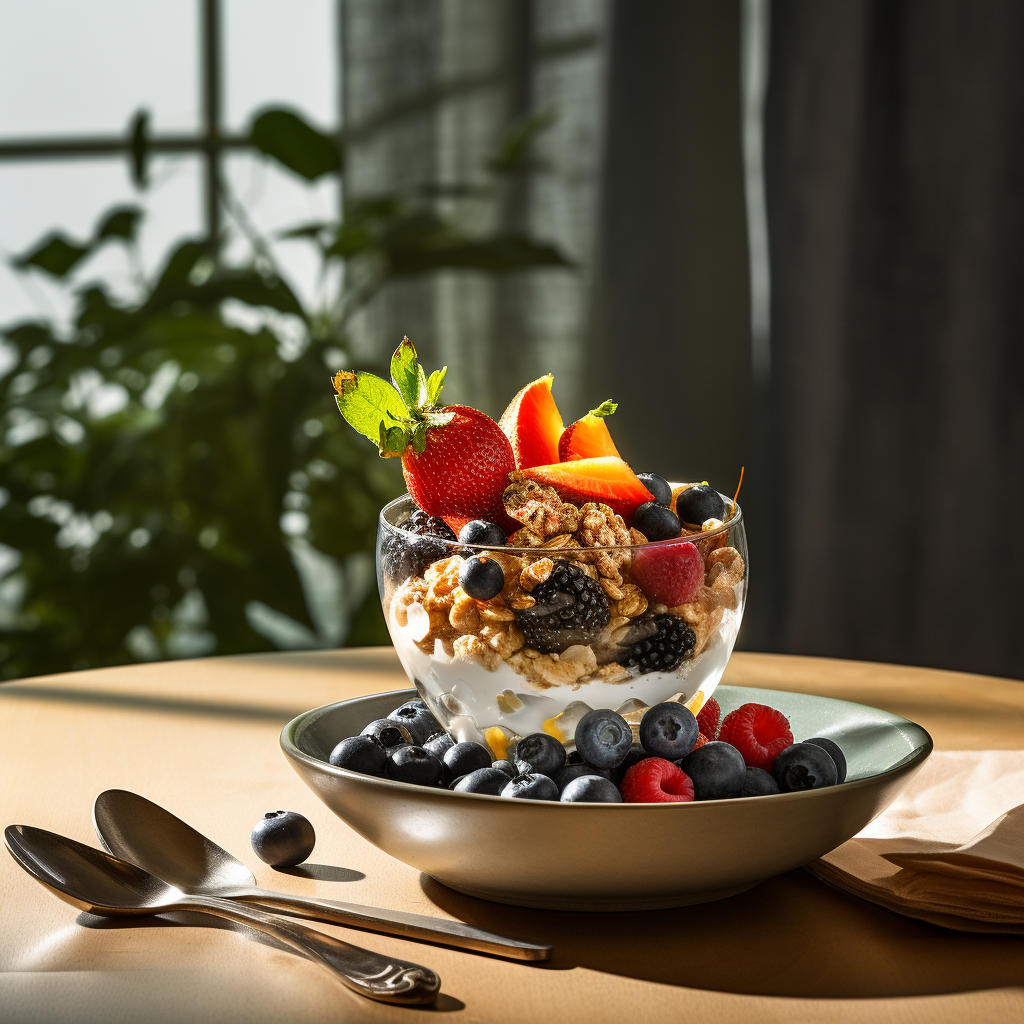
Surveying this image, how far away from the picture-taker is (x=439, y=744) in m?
0.66

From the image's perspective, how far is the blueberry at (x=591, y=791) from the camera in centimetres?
55

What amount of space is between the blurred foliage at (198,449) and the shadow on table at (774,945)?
1350 mm

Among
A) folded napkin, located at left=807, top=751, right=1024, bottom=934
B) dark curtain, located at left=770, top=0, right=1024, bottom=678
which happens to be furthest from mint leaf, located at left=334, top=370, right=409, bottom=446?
dark curtain, located at left=770, top=0, right=1024, bottom=678

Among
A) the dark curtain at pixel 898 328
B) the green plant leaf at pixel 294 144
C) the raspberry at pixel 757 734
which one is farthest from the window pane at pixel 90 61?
the raspberry at pixel 757 734

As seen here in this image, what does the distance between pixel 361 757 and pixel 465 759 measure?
52mm

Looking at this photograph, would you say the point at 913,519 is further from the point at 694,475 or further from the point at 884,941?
the point at 884,941

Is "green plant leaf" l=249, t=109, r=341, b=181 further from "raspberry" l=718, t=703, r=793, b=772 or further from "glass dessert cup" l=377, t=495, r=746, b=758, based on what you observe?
"raspberry" l=718, t=703, r=793, b=772

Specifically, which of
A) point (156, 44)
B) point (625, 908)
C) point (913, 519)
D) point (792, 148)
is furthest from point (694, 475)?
point (625, 908)

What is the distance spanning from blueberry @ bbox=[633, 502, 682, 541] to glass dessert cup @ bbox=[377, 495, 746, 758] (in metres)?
0.01

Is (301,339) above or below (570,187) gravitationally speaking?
below

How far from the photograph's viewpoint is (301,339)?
2.13 meters

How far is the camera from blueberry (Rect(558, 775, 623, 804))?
55 cm

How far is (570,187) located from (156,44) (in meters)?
0.89

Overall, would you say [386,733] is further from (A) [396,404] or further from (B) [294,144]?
(B) [294,144]
